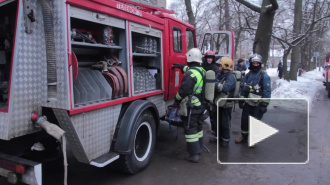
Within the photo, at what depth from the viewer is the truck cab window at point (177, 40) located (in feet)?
18.2

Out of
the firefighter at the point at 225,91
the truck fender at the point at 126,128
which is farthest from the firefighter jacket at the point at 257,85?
the truck fender at the point at 126,128

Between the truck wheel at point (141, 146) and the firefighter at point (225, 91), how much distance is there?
59.8 inches

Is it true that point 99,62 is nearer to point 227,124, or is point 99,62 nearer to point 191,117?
point 191,117

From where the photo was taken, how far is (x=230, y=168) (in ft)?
14.6

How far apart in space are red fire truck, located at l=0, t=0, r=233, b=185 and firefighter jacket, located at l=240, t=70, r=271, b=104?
5.81 ft

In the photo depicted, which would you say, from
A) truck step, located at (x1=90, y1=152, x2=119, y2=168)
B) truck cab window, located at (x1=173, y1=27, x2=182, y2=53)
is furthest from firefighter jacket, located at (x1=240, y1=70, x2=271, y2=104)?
truck step, located at (x1=90, y1=152, x2=119, y2=168)

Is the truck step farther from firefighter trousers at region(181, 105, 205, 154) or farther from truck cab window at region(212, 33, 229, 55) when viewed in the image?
truck cab window at region(212, 33, 229, 55)

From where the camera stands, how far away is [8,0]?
266cm

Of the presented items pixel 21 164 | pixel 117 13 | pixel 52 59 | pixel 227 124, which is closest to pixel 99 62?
pixel 117 13

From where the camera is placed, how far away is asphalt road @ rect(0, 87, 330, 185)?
3961 mm

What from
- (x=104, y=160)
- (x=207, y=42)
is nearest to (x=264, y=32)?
(x=207, y=42)

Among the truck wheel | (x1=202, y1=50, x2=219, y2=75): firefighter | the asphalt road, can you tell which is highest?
(x1=202, y1=50, x2=219, y2=75): firefighter

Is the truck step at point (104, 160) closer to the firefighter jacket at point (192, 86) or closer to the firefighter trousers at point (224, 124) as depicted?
the firefighter jacket at point (192, 86)

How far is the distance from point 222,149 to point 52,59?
12.0 ft
